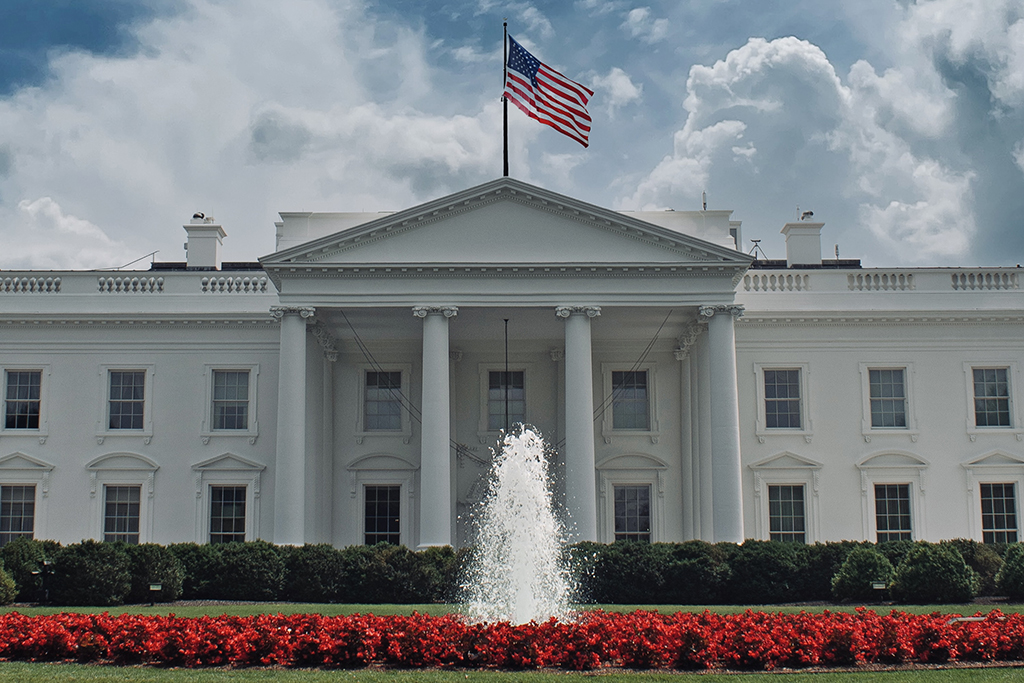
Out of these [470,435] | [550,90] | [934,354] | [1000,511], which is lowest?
[1000,511]

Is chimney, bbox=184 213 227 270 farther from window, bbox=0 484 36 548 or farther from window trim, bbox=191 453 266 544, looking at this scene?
window, bbox=0 484 36 548

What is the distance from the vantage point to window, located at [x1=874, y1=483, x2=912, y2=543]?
30.1 metres

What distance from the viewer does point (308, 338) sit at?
2892cm

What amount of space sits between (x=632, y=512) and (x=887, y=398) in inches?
331

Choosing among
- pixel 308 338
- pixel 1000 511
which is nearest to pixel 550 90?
pixel 308 338

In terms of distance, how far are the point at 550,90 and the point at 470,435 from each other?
426 inches

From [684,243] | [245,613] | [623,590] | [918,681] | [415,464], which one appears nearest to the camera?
[918,681]

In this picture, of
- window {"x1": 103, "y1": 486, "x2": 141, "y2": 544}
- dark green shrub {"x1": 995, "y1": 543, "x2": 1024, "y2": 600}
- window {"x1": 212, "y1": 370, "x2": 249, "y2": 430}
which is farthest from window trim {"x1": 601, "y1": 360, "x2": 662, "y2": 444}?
window {"x1": 103, "y1": 486, "x2": 141, "y2": 544}

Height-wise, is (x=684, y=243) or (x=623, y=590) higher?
(x=684, y=243)

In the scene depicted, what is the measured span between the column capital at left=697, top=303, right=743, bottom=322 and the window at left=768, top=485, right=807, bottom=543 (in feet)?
20.6

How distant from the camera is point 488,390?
32.3 m

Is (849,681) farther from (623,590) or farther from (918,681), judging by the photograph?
(623,590)

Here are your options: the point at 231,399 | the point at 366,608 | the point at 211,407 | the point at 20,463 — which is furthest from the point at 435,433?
the point at 20,463

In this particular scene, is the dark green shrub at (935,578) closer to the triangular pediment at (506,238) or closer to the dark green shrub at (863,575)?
the dark green shrub at (863,575)
